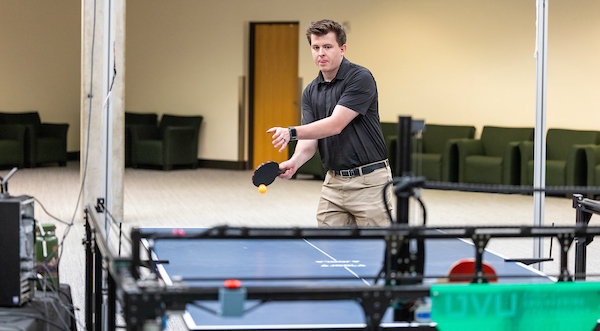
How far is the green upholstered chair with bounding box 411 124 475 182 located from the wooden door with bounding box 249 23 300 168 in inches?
87.9

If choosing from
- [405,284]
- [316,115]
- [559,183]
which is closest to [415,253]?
[405,284]

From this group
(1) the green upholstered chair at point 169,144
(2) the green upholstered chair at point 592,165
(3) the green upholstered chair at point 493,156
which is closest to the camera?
(2) the green upholstered chair at point 592,165

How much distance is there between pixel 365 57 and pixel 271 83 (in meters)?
1.62

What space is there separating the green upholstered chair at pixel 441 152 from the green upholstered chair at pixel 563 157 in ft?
2.92

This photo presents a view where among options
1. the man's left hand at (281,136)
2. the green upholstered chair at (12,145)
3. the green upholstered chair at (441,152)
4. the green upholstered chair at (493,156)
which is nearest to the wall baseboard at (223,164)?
the green upholstered chair at (12,145)

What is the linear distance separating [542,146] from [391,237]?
131 inches

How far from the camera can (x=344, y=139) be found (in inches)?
124

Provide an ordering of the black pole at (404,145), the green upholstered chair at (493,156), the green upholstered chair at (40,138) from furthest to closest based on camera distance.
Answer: the green upholstered chair at (40,138) < the green upholstered chair at (493,156) < the black pole at (404,145)

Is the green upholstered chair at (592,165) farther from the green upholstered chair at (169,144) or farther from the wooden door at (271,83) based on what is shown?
the green upholstered chair at (169,144)

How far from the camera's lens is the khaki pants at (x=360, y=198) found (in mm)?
3154

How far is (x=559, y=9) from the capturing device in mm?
9008

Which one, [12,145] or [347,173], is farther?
[12,145]

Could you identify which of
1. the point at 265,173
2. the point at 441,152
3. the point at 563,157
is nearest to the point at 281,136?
the point at 265,173

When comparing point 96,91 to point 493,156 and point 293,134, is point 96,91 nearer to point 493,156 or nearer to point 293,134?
point 293,134
